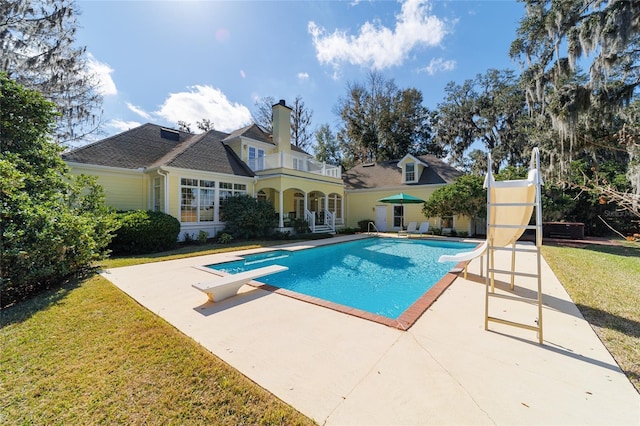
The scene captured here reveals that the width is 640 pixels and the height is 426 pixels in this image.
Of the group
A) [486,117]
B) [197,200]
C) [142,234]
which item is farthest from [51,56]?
[486,117]

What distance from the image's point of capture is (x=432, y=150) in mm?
29234

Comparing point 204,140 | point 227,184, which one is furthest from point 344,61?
point 227,184

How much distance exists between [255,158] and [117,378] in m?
14.9

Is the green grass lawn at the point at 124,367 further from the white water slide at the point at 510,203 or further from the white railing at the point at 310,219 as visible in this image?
the white railing at the point at 310,219

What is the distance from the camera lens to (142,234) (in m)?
→ 9.77

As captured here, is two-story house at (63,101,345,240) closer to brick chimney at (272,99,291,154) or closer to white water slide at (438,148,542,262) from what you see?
brick chimney at (272,99,291,154)

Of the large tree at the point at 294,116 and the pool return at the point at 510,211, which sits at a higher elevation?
the large tree at the point at 294,116

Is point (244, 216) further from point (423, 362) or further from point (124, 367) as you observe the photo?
point (423, 362)

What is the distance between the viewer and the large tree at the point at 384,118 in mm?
28078

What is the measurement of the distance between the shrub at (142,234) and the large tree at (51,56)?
Result: 6748 millimetres

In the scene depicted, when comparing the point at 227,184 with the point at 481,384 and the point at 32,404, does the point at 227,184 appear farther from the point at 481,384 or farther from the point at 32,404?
the point at 481,384

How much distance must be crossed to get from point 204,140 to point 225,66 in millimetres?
4398

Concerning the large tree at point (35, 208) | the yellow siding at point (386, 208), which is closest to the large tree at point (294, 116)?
the yellow siding at point (386, 208)

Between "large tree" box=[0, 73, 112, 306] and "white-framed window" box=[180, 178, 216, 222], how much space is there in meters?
5.21
